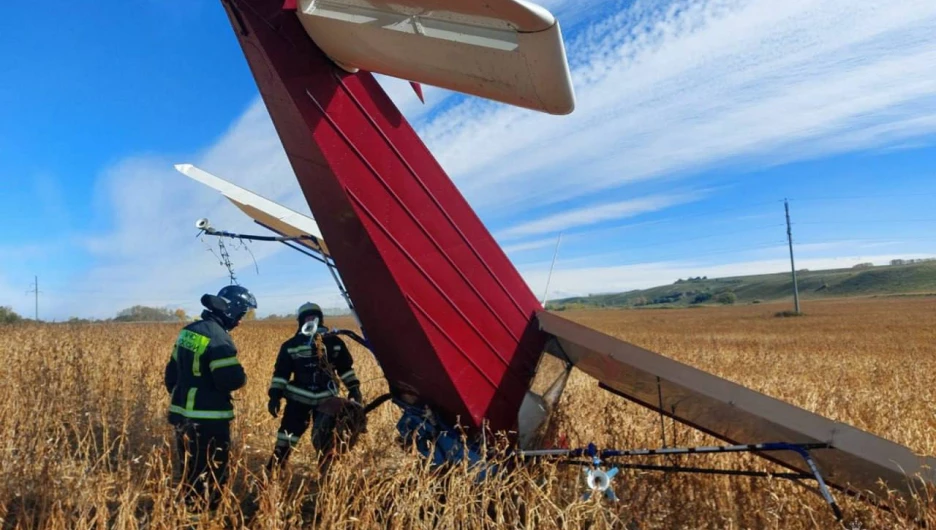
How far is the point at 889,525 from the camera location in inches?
134

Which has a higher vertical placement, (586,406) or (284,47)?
(284,47)

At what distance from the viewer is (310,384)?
5.01m

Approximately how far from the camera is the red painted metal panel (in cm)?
323

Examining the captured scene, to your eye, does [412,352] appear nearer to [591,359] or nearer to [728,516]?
[591,359]

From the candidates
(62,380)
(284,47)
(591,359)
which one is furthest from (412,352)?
(62,380)

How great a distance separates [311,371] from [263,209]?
1.45 meters

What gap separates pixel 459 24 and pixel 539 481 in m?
3.40

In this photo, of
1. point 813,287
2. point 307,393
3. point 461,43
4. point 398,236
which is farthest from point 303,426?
point 813,287

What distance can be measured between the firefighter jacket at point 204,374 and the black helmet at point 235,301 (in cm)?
21

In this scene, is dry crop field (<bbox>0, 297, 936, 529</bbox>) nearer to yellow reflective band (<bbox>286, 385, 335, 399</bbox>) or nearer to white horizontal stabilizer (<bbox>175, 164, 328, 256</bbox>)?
yellow reflective band (<bbox>286, 385, 335, 399</bbox>)

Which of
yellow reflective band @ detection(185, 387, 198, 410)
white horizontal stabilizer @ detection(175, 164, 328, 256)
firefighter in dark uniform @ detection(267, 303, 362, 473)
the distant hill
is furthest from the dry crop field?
the distant hill

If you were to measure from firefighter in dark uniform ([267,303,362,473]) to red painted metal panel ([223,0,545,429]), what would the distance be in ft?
2.46

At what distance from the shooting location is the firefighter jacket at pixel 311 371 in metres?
4.95

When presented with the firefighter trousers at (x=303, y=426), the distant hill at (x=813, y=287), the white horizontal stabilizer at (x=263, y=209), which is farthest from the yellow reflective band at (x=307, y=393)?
the distant hill at (x=813, y=287)
